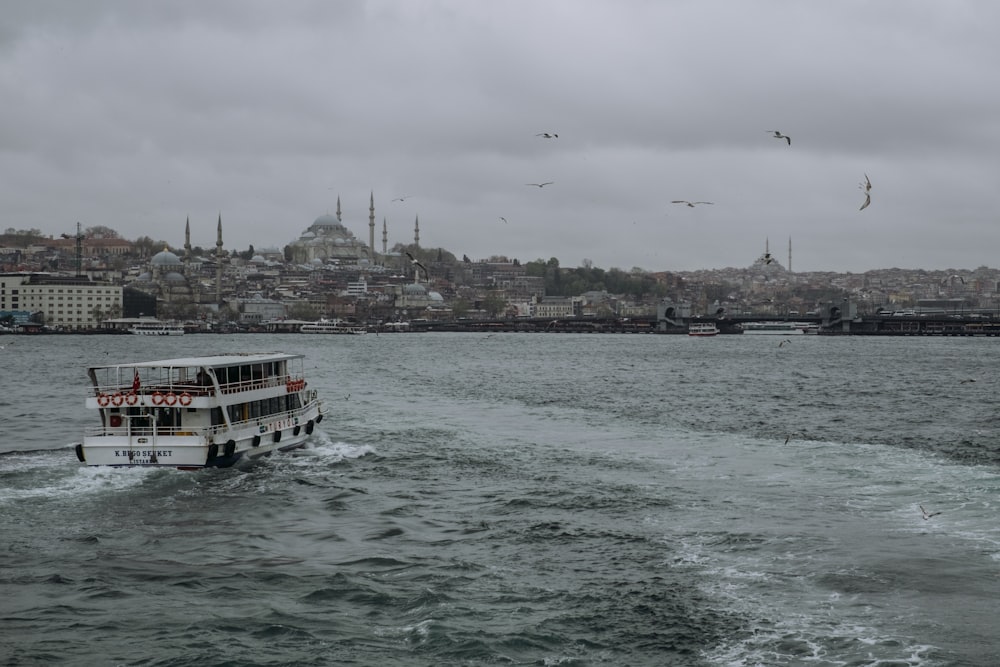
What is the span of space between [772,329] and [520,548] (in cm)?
14018

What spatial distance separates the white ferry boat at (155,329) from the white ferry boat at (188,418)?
113289 mm

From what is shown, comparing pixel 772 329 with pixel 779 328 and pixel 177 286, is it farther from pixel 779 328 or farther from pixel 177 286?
pixel 177 286

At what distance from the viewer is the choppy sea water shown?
1213cm

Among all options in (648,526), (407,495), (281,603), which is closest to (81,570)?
(281,603)

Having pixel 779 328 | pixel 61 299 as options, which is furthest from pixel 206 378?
pixel 779 328

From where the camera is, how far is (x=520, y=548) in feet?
52.4

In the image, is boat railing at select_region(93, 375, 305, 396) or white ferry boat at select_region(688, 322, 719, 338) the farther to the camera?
white ferry boat at select_region(688, 322, 719, 338)

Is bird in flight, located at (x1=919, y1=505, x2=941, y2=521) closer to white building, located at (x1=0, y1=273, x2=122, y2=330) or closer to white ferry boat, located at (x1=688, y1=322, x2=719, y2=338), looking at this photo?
white ferry boat, located at (x1=688, y1=322, x2=719, y2=338)

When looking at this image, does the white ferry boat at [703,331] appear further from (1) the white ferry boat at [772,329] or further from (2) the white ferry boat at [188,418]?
(2) the white ferry boat at [188,418]

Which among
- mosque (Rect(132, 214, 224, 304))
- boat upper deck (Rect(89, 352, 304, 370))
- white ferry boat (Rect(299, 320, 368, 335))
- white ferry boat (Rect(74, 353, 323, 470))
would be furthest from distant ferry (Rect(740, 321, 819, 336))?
white ferry boat (Rect(74, 353, 323, 470))

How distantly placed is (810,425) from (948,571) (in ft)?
54.6

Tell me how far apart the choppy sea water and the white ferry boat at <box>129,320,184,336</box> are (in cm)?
10522

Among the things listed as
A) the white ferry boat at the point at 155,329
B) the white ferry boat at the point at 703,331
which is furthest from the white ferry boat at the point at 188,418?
the white ferry boat at the point at 155,329

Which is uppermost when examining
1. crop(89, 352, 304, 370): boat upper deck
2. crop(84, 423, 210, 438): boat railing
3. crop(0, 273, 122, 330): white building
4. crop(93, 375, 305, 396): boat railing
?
crop(0, 273, 122, 330): white building
